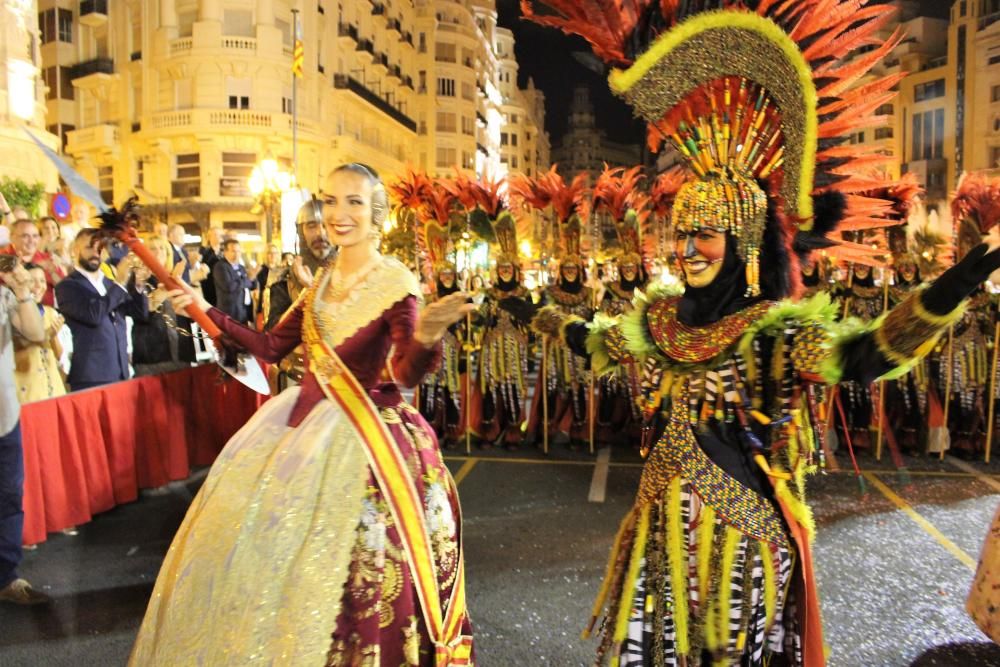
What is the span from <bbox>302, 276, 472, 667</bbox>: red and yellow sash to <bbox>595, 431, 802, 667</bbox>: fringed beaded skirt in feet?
1.93

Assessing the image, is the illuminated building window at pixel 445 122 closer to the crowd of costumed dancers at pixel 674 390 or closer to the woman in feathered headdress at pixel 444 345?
the woman in feathered headdress at pixel 444 345

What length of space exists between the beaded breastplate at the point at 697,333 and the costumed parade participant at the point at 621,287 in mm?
5501

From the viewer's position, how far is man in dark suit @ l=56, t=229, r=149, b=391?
5828 mm

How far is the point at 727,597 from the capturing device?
2535 mm

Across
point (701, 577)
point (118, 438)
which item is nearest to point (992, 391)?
point (701, 577)

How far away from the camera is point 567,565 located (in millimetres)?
4875

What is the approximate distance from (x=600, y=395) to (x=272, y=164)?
29.0 ft

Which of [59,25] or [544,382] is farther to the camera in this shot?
[59,25]

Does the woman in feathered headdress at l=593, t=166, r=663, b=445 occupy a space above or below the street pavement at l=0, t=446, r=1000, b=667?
above

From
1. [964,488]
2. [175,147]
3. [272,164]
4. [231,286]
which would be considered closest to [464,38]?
[175,147]

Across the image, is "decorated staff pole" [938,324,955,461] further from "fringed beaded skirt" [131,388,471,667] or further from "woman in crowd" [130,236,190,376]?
"woman in crowd" [130,236,190,376]

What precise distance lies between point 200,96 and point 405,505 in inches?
1323

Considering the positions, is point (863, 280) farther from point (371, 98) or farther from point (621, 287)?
point (371, 98)

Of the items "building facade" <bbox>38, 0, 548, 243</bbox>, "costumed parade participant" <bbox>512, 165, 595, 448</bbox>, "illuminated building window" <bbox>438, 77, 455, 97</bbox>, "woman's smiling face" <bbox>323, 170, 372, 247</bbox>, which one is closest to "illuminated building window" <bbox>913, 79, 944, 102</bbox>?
"illuminated building window" <bbox>438, 77, 455, 97</bbox>
